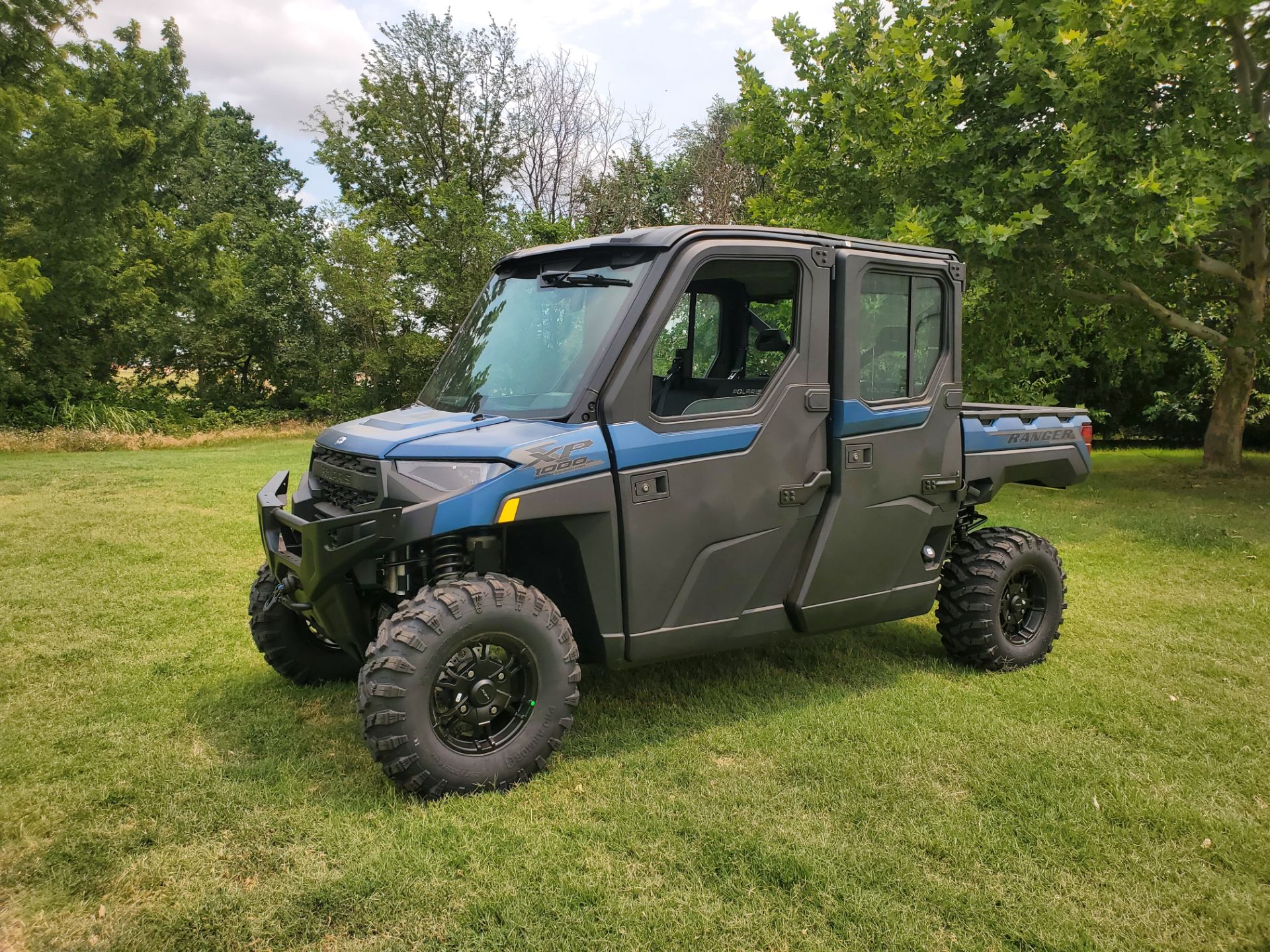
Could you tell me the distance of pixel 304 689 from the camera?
4922 millimetres

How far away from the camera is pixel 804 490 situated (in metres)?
4.33

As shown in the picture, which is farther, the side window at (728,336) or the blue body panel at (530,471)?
the side window at (728,336)

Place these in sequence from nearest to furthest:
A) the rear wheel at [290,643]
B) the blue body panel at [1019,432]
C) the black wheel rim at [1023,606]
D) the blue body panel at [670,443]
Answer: the blue body panel at [670,443] < the rear wheel at [290,643] < the blue body panel at [1019,432] < the black wheel rim at [1023,606]

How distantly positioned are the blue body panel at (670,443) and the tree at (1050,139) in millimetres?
7667

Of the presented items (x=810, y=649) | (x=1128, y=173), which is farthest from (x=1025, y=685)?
(x=1128, y=173)

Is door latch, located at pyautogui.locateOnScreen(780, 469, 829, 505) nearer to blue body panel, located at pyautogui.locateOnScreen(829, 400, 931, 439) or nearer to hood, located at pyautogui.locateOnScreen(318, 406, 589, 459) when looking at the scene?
blue body panel, located at pyautogui.locateOnScreen(829, 400, 931, 439)

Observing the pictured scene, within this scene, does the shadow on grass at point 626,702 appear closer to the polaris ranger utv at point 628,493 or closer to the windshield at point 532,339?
the polaris ranger utv at point 628,493

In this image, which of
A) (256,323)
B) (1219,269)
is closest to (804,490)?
(1219,269)

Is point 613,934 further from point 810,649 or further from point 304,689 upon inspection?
point 810,649

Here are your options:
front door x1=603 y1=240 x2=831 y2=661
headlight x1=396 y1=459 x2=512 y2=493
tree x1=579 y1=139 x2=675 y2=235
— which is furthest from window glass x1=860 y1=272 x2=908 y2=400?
tree x1=579 y1=139 x2=675 y2=235

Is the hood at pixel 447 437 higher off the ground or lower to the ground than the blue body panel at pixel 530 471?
higher

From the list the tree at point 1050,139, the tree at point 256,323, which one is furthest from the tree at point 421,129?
the tree at point 1050,139

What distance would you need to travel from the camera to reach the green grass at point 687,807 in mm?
2904

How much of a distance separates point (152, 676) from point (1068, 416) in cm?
605
